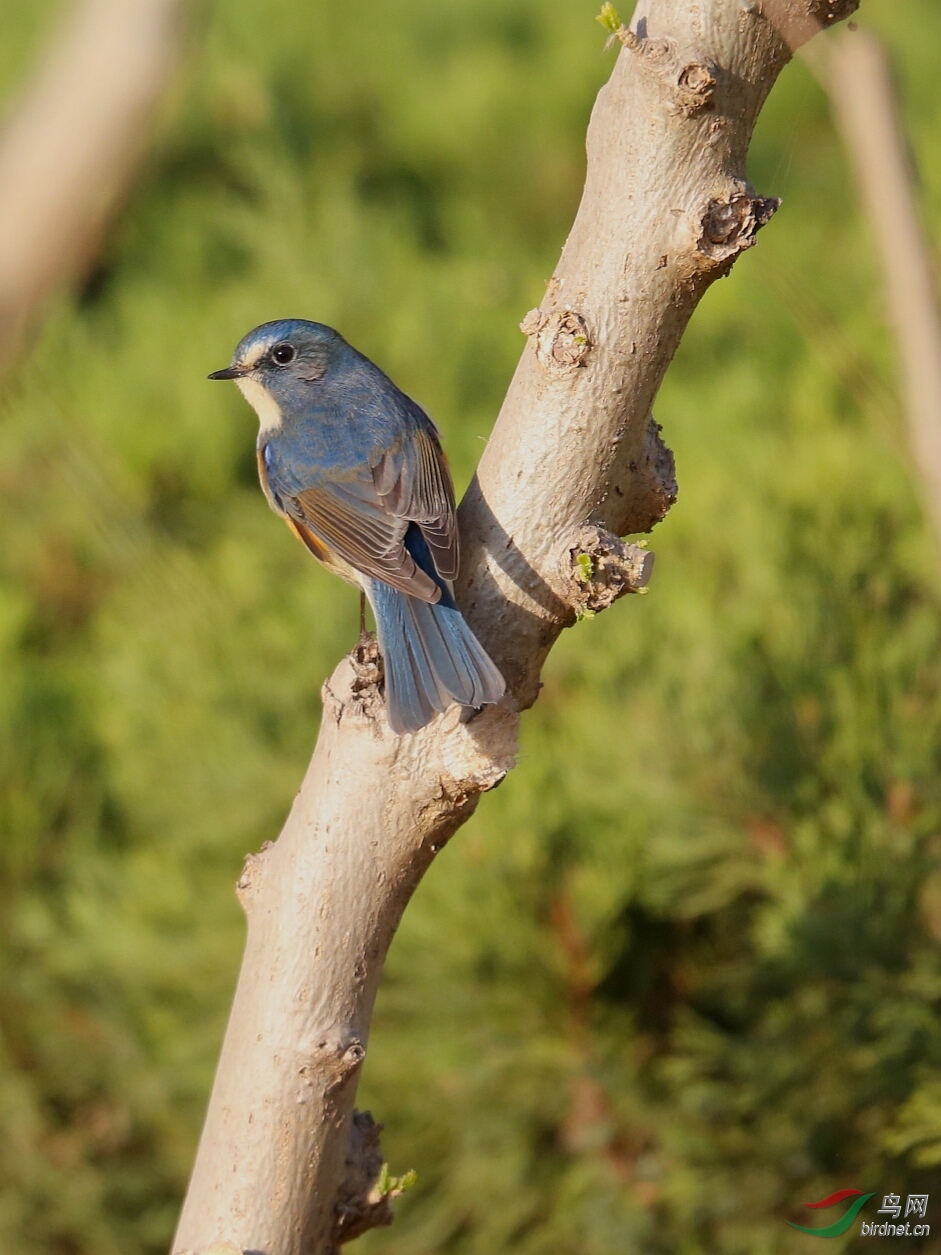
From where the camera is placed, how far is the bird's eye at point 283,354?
2412 mm

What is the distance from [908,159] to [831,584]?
1.61 meters

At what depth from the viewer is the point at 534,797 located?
2627 mm

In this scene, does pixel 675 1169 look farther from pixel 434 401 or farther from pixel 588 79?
→ pixel 588 79

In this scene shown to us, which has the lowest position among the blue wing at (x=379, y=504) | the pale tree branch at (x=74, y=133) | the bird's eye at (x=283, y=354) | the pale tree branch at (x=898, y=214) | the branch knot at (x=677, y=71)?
the pale tree branch at (x=74, y=133)

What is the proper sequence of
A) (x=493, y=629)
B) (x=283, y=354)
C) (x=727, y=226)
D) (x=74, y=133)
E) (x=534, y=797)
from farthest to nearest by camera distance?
(x=534, y=797) < (x=283, y=354) < (x=493, y=629) < (x=727, y=226) < (x=74, y=133)

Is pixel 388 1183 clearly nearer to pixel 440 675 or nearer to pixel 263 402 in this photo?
pixel 440 675

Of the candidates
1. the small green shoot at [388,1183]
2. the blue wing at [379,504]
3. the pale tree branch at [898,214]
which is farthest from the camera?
the blue wing at [379,504]

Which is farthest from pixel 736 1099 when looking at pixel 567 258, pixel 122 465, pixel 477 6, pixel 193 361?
pixel 477 6

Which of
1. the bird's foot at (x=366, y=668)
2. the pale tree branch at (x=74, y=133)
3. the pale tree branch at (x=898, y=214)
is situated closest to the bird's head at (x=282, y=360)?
the bird's foot at (x=366, y=668)

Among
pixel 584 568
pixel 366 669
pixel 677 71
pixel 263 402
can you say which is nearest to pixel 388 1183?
pixel 366 669

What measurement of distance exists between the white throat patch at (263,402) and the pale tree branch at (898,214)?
4.51 feet

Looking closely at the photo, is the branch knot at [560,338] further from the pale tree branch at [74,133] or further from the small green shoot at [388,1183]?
the small green shoot at [388,1183]

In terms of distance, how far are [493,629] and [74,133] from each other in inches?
36.0

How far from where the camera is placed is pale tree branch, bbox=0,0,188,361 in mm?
547
